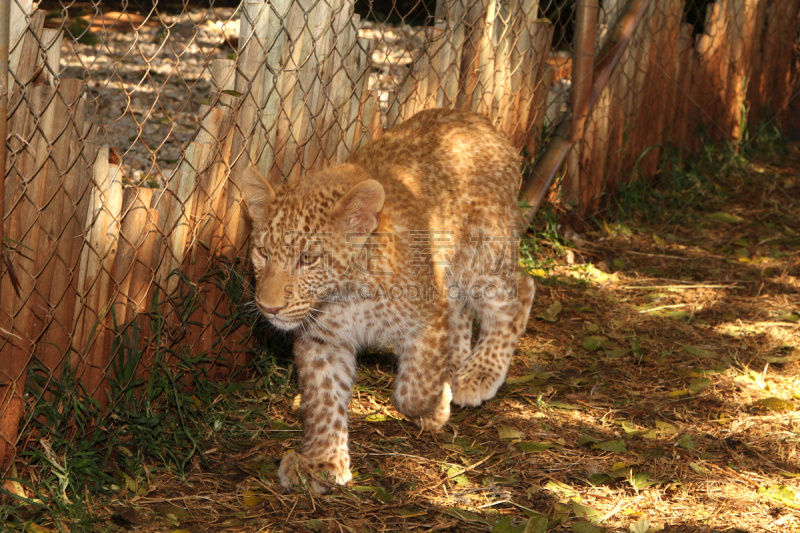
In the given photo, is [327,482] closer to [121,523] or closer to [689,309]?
[121,523]

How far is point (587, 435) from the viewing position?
4156mm

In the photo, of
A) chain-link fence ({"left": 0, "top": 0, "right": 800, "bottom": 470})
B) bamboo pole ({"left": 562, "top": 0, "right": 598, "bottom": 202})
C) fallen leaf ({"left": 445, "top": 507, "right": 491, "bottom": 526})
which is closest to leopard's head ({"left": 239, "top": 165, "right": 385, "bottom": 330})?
chain-link fence ({"left": 0, "top": 0, "right": 800, "bottom": 470})

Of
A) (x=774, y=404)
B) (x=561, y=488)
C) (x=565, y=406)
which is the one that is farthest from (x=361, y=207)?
(x=774, y=404)

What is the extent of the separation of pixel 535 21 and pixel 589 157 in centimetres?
123

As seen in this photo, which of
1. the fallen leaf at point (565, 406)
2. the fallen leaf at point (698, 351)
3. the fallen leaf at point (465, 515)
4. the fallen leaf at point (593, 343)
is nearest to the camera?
the fallen leaf at point (465, 515)

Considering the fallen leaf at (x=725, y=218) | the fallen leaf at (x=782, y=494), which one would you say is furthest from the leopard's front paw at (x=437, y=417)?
the fallen leaf at (x=725, y=218)

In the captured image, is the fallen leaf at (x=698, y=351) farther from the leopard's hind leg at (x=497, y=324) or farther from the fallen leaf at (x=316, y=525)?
the fallen leaf at (x=316, y=525)

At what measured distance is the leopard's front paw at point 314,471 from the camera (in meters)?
3.71

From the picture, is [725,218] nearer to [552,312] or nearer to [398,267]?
[552,312]

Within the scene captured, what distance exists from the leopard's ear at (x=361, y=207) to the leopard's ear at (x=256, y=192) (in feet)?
1.20

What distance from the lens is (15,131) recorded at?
3354 mm

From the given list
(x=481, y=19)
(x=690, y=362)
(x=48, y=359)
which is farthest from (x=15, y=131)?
(x=690, y=362)

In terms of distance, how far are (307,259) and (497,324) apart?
1.56m

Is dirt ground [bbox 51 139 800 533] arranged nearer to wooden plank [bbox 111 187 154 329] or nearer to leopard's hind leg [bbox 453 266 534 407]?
leopard's hind leg [bbox 453 266 534 407]
